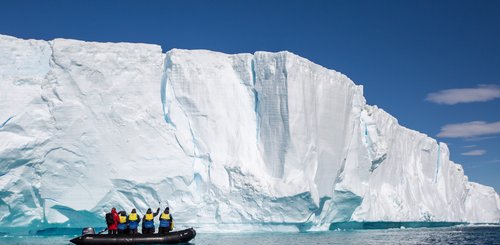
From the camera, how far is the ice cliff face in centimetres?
1872

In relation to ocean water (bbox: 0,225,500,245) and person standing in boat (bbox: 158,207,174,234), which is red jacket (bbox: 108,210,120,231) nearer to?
person standing in boat (bbox: 158,207,174,234)

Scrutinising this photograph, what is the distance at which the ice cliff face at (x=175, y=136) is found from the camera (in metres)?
18.7

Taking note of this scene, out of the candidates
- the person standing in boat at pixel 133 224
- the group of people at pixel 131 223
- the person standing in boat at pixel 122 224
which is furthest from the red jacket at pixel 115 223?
the person standing in boat at pixel 133 224

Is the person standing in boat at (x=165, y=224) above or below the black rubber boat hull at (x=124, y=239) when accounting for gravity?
above

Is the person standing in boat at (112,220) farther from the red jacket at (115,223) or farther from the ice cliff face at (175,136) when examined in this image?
the ice cliff face at (175,136)

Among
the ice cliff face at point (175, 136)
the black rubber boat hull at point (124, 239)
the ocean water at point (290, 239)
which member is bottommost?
the black rubber boat hull at point (124, 239)

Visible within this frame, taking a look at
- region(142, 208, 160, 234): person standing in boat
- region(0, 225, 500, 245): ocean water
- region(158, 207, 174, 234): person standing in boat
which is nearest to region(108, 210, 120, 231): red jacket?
region(142, 208, 160, 234): person standing in boat

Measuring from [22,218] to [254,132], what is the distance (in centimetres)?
838

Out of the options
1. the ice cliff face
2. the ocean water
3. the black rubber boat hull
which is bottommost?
the black rubber boat hull

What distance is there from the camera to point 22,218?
18844mm

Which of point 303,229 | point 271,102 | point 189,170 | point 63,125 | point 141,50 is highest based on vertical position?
point 141,50

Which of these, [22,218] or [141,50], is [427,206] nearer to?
[141,50]

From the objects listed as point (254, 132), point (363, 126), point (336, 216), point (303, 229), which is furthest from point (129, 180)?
point (363, 126)

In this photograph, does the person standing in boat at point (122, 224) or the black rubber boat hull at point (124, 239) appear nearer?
the black rubber boat hull at point (124, 239)
